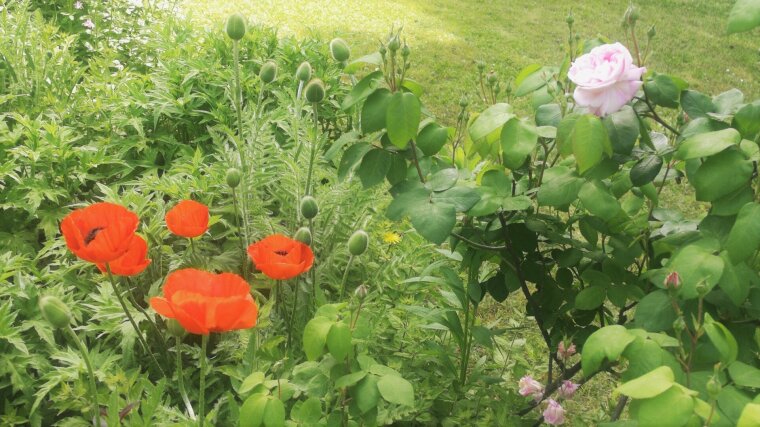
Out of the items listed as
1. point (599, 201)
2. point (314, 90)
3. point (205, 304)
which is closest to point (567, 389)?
point (599, 201)

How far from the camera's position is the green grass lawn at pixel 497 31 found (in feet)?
18.8

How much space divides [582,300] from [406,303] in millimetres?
597

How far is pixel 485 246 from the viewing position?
1579mm

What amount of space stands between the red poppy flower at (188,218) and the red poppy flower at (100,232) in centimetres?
17

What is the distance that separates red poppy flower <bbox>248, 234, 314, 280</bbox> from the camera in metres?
1.21

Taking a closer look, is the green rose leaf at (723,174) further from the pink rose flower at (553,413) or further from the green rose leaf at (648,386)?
the pink rose flower at (553,413)

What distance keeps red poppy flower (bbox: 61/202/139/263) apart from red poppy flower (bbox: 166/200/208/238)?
17 cm

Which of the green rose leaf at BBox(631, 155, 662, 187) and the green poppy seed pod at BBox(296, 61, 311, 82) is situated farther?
the green poppy seed pod at BBox(296, 61, 311, 82)

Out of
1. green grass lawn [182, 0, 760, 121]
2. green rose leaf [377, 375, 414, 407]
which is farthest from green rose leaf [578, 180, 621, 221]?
green grass lawn [182, 0, 760, 121]

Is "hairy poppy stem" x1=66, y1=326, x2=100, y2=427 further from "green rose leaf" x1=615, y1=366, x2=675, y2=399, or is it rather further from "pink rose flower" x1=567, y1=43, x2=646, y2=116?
"pink rose flower" x1=567, y1=43, x2=646, y2=116

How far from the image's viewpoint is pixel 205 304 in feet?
3.24

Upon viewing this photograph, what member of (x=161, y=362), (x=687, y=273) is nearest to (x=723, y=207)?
(x=687, y=273)

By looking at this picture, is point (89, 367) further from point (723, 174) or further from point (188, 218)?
point (723, 174)

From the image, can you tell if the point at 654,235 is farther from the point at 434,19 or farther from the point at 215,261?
the point at 434,19
